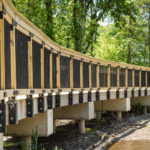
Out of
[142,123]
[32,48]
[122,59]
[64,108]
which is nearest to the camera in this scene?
[32,48]

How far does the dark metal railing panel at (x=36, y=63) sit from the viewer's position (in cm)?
749

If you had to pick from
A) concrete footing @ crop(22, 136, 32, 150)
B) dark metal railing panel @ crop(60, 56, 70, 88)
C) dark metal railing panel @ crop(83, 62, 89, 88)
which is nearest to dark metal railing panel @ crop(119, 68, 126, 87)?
dark metal railing panel @ crop(83, 62, 89, 88)

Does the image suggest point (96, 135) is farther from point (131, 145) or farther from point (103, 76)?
point (103, 76)

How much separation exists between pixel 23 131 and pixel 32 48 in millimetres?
2477

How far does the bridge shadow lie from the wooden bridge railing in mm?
1970

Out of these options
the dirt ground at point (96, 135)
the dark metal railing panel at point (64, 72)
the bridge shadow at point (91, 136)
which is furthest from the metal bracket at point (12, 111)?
the bridge shadow at point (91, 136)

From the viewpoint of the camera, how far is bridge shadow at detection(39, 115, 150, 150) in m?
10.6

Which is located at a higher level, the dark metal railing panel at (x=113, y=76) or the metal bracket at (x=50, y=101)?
the dark metal railing panel at (x=113, y=76)

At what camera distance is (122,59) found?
3086 centimetres

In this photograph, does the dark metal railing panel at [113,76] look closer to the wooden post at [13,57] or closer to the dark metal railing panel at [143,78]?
the dark metal railing panel at [143,78]

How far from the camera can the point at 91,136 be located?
475 inches

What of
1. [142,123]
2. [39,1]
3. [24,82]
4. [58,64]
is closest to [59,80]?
[58,64]

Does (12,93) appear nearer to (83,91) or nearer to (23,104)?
(23,104)

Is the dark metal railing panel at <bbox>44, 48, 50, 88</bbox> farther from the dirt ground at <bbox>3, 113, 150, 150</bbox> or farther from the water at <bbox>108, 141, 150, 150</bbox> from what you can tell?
the water at <bbox>108, 141, 150, 150</bbox>
